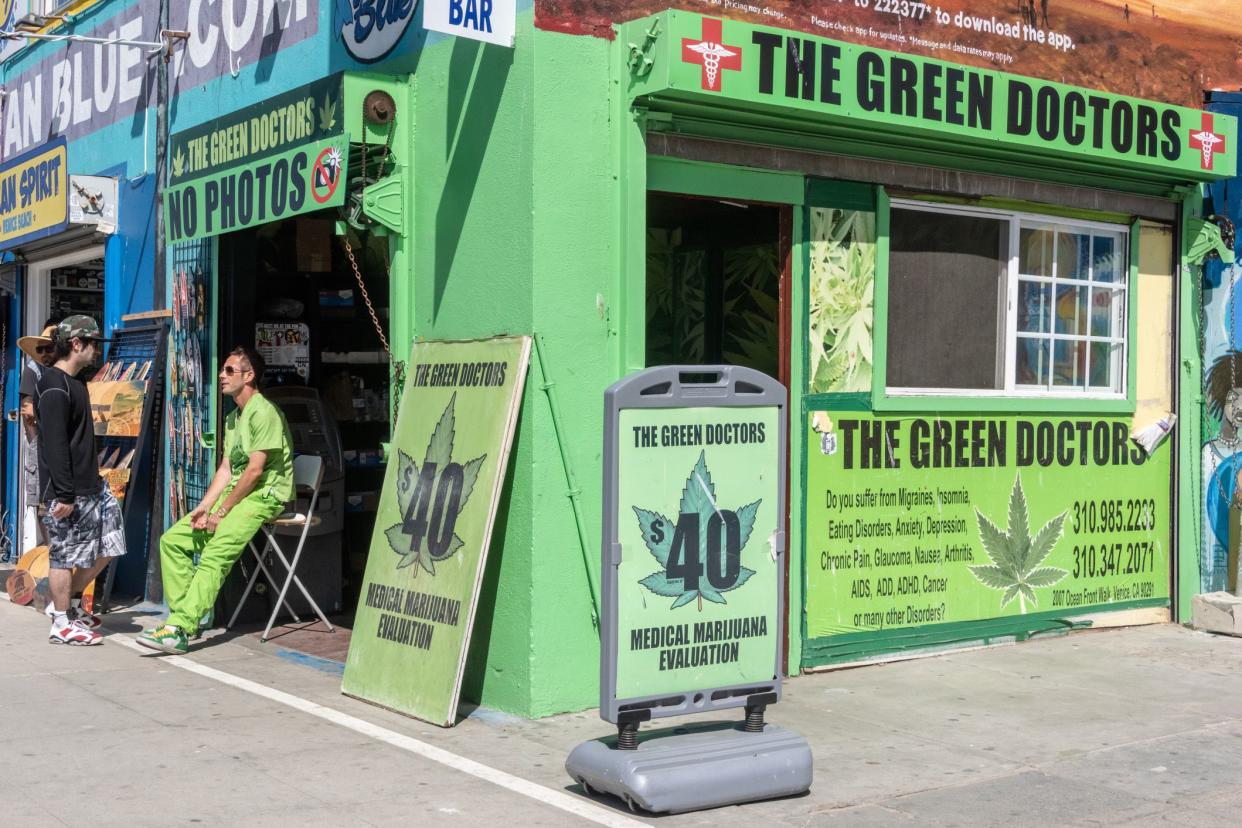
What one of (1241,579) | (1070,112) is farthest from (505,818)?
(1241,579)

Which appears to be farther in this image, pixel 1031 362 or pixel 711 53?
pixel 1031 362

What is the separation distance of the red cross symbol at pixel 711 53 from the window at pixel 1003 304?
1.79m

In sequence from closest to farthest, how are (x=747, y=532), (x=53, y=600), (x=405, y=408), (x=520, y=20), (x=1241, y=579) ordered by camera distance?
(x=747, y=532), (x=520, y=20), (x=405, y=408), (x=53, y=600), (x=1241, y=579)

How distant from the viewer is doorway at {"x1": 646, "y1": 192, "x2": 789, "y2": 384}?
30.3 ft

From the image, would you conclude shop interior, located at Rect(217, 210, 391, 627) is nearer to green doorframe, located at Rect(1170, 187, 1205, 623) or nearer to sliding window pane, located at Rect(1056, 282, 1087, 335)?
sliding window pane, located at Rect(1056, 282, 1087, 335)

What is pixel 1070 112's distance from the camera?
8.62 meters

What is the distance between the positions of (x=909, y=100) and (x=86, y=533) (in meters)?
5.59

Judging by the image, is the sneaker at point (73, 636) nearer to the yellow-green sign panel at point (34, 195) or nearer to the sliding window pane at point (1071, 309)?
the yellow-green sign panel at point (34, 195)

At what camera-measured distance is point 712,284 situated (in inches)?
381

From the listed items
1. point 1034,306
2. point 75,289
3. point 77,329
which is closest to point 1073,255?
point 1034,306

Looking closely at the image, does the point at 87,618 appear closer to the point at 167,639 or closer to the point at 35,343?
the point at 167,639

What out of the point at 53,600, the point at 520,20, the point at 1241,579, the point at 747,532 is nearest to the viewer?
the point at 747,532

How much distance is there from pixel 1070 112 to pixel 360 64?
426 cm

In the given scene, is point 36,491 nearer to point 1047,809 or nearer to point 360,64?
point 360,64
